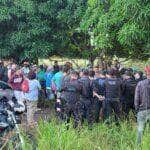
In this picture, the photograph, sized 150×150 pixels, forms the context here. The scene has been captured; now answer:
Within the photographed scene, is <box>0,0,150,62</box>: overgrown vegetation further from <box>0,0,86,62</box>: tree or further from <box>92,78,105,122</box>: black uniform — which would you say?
<box>92,78,105,122</box>: black uniform

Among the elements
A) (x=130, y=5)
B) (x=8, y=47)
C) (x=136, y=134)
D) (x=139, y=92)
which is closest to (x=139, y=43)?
(x=130, y=5)

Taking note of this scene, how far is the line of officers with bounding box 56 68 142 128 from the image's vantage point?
46.3 ft

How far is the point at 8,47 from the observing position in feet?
66.7

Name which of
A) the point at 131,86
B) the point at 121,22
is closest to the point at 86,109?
the point at 131,86

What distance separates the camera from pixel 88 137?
9836 millimetres

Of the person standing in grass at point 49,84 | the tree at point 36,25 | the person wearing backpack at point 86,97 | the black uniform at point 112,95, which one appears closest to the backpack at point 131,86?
the black uniform at point 112,95

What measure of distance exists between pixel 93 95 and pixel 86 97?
0.64 feet

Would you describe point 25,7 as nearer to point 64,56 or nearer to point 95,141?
point 64,56

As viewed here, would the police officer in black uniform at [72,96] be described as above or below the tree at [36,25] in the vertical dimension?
below

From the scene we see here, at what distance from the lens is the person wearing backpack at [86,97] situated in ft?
47.0

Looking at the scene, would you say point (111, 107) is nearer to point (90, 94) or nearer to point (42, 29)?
point (90, 94)

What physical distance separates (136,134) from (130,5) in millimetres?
3767

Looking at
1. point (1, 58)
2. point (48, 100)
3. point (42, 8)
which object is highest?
point (42, 8)

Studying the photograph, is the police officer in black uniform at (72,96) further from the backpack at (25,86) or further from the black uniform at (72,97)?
the backpack at (25,86)
